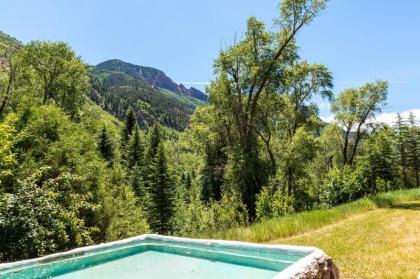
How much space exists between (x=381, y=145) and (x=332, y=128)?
5483mm

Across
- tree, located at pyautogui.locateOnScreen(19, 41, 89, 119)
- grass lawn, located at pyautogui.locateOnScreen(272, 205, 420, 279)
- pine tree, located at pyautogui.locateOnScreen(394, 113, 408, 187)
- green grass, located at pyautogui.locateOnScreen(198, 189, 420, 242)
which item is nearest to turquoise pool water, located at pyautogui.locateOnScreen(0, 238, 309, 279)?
grass lawn, located at pyautogui.locateOnScreen(272, 205, 420, 279)

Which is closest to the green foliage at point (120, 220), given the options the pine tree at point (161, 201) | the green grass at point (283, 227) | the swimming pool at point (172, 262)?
the pine tree at point (161, 201)

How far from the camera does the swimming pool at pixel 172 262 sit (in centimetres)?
652

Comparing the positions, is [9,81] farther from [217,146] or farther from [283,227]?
[283,227]

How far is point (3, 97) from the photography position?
26.1 metres

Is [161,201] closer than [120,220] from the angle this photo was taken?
No

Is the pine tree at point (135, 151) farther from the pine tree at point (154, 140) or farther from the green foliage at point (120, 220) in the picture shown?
the green foliage at point (120, 220)

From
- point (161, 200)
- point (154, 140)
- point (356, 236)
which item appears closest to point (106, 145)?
point (161, 200)

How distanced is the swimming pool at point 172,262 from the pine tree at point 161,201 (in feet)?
105

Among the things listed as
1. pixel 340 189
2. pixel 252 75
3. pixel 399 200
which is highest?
pixel 252 75

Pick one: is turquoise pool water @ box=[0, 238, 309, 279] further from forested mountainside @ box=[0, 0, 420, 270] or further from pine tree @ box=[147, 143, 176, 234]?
pine tree @ box=[147, 143, 176, 234]

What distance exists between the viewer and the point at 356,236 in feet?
36.2

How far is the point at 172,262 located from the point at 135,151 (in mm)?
52067

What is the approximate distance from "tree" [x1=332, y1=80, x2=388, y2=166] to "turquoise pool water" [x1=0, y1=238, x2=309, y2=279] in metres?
32.7
